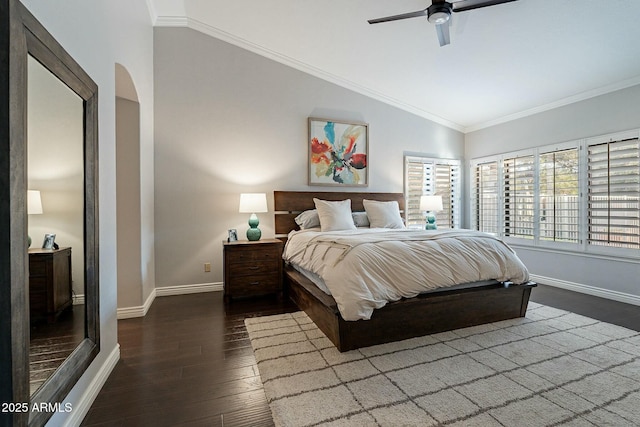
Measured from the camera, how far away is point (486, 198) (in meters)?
5.19

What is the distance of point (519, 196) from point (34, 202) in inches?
214

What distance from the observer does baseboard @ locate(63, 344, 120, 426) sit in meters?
1.47

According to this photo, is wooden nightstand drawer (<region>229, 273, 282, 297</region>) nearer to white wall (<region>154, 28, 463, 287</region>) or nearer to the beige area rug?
white wall (<region>154, 28, 463, 287</region>)

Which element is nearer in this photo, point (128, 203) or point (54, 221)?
point (54, 221)

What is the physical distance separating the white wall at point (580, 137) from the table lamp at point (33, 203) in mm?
5224

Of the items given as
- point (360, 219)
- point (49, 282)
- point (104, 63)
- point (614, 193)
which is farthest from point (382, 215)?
point (49, 282)

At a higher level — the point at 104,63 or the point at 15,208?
the point at 104,63

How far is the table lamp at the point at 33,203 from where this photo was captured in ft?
3.68

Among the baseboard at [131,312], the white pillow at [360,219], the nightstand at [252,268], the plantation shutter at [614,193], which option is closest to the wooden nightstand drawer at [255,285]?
the nightstand at [252,268]

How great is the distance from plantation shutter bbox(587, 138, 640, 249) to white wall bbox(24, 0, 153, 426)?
16.9 feet

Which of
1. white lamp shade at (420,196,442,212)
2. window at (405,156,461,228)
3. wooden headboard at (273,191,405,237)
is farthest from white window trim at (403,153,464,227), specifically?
wooden headboard at (273,191,405,237)

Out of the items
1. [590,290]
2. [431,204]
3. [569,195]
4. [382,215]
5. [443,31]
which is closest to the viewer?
[443,31]

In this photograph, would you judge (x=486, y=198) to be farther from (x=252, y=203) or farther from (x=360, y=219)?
(x=252, y=203)

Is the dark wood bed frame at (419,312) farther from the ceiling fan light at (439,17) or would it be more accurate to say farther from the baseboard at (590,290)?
the ceiling fan light at (439,17)
